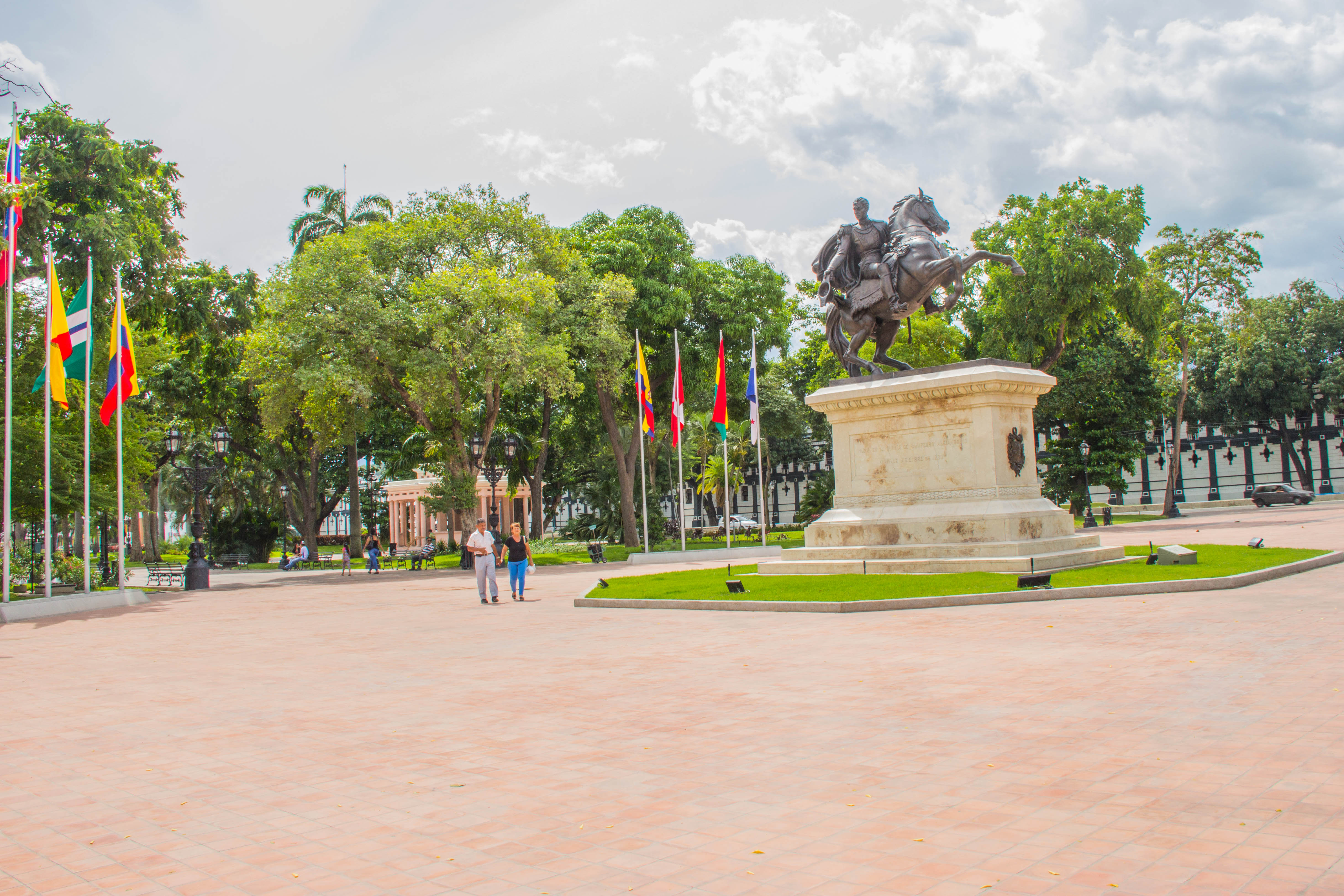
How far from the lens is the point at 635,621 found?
13.7m

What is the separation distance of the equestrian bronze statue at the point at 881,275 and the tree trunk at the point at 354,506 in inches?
1175

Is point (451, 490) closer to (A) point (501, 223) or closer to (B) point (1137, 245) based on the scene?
(A) point (501, 223)

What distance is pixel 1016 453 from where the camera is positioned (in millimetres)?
16766

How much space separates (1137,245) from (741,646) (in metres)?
35.0

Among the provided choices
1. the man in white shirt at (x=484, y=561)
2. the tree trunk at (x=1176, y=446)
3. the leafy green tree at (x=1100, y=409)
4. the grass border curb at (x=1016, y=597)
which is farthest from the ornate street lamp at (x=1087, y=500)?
the man in white shirt at (x=484, y=561)

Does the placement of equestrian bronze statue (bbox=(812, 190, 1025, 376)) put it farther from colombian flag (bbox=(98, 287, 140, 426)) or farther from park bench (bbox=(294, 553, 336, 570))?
park bench (bbox=(294, 553, 336, 570))

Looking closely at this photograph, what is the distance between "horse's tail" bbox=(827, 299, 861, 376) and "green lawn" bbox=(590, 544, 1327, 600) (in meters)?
4.60

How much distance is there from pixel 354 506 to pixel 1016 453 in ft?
118

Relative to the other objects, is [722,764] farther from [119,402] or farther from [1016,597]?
[119,402]

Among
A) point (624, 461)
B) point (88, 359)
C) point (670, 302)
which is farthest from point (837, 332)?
point (624, 461)

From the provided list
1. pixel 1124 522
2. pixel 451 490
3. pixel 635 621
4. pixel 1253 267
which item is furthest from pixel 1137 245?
pixel 635 621

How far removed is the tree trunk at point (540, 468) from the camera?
40500 mm

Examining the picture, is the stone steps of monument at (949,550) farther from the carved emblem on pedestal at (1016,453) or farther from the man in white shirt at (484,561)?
the man in white shirt at (484,561)

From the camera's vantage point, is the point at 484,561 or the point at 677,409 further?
the point at 677,409
